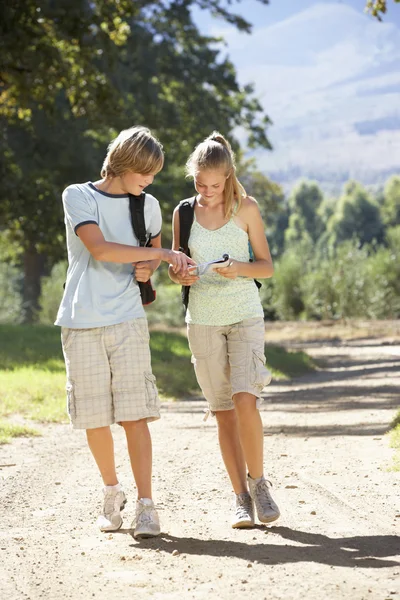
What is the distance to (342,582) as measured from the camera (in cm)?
458

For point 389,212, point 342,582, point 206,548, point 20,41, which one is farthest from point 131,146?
point 389,212

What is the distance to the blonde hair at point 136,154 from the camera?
5594 mm

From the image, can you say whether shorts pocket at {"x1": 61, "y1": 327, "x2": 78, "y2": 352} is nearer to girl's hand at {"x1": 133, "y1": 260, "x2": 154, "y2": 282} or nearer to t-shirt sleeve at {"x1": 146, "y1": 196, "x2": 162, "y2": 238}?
girl's hand at {"x1": 133, "y1": 260, "x2": 154, "y2": 282}

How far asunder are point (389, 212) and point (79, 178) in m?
87.5

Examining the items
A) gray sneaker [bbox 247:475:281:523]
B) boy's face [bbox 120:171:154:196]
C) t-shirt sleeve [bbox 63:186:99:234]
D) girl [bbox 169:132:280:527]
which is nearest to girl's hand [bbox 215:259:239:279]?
girl [bbox 169:132:280:527]

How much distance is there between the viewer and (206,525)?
19.4 ft

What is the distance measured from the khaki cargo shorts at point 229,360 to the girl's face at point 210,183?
0.71 m

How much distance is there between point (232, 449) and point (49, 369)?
8.48 metres

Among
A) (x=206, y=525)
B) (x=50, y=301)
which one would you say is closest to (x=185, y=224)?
(x=206, y=525)

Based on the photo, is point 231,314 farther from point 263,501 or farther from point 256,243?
point 263,501

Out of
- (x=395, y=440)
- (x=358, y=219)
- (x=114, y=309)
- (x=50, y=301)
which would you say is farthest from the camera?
(x=358, y=219)

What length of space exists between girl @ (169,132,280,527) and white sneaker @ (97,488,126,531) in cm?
62

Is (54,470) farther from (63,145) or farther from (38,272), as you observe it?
(38,272)

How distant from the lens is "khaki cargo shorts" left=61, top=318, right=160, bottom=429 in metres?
5.70
